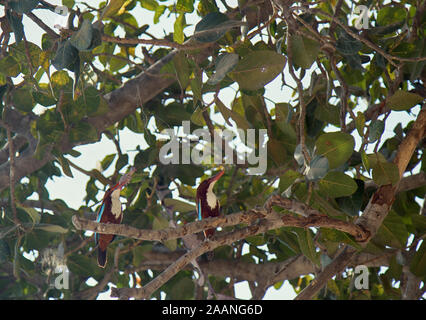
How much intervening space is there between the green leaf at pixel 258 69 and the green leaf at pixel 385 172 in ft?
1.67

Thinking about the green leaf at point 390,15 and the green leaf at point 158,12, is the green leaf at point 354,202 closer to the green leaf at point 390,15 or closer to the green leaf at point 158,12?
the green leaf at point 390,15

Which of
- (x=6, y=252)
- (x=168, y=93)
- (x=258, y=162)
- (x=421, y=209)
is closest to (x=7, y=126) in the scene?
(x=6, y=252)

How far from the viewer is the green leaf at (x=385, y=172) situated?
2234 millimetres

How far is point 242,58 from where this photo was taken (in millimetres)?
2279

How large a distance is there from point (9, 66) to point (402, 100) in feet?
5.31

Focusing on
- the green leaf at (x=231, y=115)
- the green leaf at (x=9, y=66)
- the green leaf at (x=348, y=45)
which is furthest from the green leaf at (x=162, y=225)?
the green leaf at (x=348, y=45)

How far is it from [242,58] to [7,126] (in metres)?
1.16

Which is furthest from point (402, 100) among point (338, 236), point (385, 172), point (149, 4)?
point (149, 4)

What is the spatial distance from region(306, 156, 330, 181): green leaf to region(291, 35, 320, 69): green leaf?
0.46 meters

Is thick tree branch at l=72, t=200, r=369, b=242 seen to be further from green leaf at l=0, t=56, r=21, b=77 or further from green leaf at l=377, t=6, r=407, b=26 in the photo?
green leaf at l=377, t=6, r=407, b=26

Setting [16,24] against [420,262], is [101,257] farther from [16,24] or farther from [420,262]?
[420,262]

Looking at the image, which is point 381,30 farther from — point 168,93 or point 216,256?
point 216,256

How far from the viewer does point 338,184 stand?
7.00 feet
